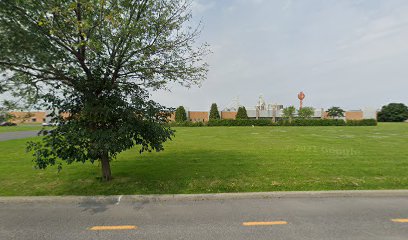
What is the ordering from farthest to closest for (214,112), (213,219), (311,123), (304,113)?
(214,112)
(304,113)
(311,123)
(213,219)

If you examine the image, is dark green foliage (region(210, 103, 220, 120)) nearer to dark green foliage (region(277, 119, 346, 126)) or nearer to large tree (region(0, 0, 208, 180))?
dark green foliage (region(277, 119, 346, 126))

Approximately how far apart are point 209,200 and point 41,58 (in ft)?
15.0

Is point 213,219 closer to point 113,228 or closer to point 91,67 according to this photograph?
point 113,228

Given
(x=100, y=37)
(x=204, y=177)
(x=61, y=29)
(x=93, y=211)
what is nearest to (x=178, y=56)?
(x=100, y=37)

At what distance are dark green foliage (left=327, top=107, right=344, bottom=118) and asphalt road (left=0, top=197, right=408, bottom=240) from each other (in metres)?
76.3

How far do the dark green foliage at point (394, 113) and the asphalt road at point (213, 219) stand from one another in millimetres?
86865

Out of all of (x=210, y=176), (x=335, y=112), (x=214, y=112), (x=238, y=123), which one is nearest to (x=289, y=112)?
(x=238, y=123)

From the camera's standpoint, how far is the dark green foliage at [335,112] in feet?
234

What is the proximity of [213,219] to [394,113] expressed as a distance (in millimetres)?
90157

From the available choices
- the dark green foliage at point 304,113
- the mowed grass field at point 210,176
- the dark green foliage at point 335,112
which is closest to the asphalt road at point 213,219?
the mowed grass field at point 210,176

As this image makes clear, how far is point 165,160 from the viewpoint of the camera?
9000 mm

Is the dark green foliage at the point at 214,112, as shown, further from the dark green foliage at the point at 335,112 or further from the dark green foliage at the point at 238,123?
the dark green foliage at the point at 335,112

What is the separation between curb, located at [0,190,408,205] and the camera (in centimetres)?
485

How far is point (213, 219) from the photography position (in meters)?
4.03
